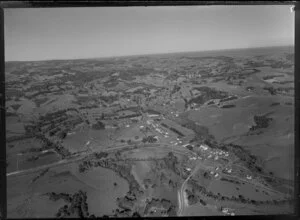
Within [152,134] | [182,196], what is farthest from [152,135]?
[182,196]

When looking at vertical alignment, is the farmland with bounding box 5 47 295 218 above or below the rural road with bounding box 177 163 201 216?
above

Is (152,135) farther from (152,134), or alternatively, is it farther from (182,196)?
(182,196)

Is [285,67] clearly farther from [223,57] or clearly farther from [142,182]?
[142,182]

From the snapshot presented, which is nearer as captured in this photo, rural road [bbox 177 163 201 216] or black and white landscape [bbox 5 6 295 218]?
rural road [bbox 177 163 201 216]

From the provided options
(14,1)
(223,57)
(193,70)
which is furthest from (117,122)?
(223,57)

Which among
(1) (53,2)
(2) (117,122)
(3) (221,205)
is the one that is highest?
(1) (53,2)
